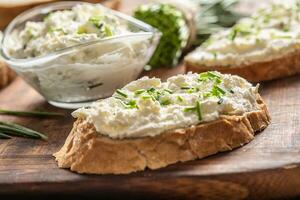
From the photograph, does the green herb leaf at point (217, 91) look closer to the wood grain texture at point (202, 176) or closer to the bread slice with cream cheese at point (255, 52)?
the wood grain texture at point (202, 176)

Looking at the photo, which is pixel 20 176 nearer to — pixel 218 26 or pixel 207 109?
pixel 207 109

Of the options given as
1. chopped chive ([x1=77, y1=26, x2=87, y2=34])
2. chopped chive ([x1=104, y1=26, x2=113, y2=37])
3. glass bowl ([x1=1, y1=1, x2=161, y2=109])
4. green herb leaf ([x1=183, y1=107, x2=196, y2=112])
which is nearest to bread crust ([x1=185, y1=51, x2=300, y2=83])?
glass bowl ([x1=1, y1=1, x2=161, y2=109])

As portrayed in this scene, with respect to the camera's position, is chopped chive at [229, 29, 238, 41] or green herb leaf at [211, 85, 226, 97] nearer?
green herb leaf at [211, 85, 226, 97]

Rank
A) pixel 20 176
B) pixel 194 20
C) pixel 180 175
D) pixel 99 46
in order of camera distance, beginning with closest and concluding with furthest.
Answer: pixel 180 175 → pixel 20 176 → pixel 99 46 → pixel 194 20

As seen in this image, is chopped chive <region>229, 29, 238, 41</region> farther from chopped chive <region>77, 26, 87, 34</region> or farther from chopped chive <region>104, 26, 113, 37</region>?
chopped chive <region>77, 26, 87, 34</region>

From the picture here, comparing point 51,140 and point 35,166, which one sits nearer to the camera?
point 35,166

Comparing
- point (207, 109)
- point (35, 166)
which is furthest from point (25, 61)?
point (207, 109)

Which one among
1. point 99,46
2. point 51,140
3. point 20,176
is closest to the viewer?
point 20,176

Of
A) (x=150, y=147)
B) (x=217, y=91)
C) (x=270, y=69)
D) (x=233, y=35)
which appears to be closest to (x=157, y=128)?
(x=150, y=147)
